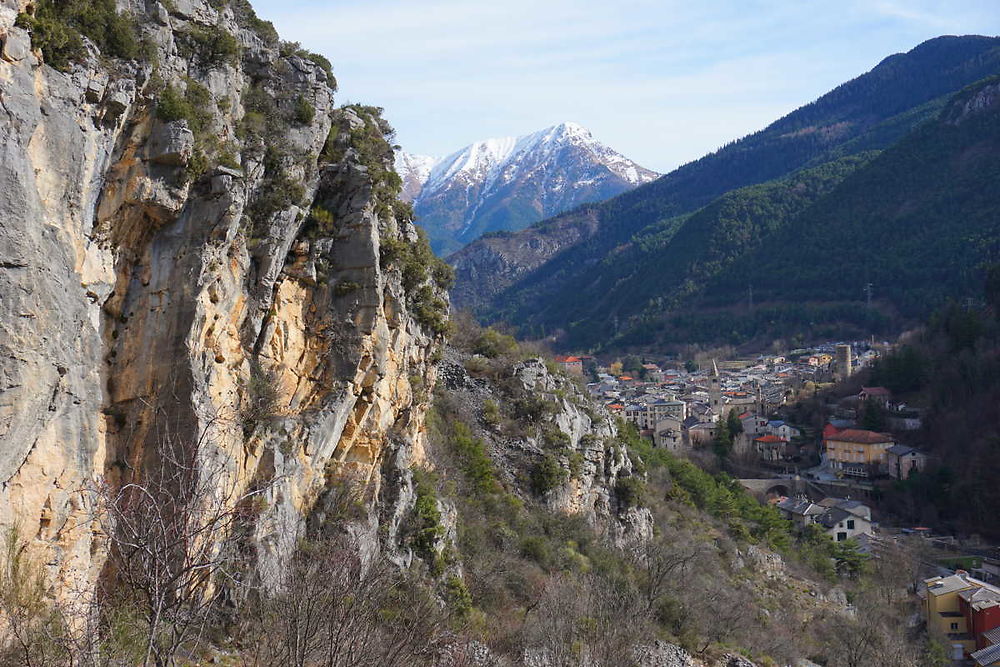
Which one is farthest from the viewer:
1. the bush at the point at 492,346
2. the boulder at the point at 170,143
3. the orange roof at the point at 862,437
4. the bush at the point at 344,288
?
the orange roof at the point at 862,437

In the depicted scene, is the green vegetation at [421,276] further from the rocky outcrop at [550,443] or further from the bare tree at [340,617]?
the bare tree at [340,617]

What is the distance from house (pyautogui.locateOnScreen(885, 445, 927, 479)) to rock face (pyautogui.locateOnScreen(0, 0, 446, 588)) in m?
46.7

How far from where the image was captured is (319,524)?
15.5 m

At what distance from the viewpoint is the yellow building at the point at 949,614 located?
33.8m

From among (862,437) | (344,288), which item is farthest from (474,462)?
(862,437)

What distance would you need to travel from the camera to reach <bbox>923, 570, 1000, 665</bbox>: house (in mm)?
33312

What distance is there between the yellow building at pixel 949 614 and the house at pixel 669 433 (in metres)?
26.9

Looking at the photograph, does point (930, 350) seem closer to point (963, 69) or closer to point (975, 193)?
point (975, 193)

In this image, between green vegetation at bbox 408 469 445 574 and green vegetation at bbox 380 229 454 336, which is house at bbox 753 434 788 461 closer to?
green vegetation at bbox 380 229 454 336

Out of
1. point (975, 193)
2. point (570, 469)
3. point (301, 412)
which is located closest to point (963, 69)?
point (975, 193)

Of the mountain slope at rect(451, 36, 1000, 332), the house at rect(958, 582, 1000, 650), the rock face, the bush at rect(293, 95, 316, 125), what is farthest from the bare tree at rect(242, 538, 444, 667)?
the mountain slope at rect(451, 36, 1000, 332)

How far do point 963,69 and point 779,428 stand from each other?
152 meters

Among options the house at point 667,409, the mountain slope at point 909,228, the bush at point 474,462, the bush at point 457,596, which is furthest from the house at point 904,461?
the bush at point 457,596

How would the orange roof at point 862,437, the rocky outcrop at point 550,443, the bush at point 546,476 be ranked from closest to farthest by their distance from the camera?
the bush at point 546,476 < the rocky outcrop at point 550,443 < the orange roof at point 862,437
